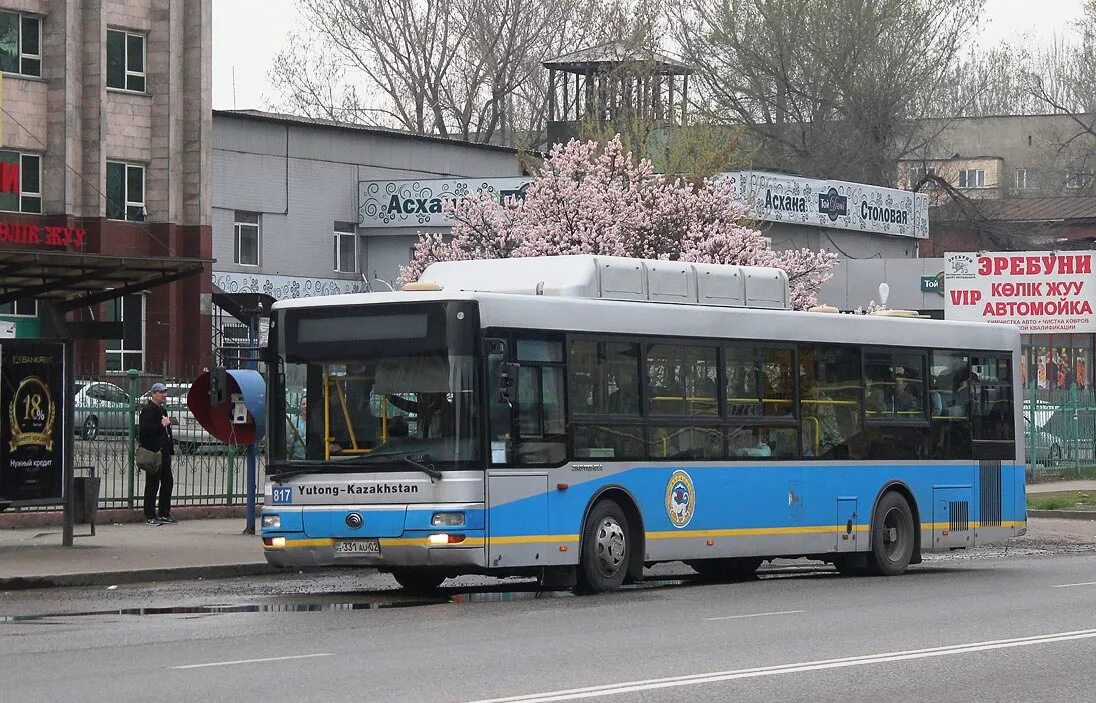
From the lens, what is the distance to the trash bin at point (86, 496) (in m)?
22.5

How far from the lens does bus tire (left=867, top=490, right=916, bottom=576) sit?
20484mm

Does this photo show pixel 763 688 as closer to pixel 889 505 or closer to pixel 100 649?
pixel 100 649

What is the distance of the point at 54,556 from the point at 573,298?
6620 mm

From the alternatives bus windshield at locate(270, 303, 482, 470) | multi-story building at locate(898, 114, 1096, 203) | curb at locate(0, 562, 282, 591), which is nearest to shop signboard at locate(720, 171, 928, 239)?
curb at locate(0, 562, 282, 591)

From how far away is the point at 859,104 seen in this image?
6303cm

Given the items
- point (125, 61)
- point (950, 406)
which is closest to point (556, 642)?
point (950, 406)

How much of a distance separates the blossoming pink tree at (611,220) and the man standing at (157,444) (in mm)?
14793

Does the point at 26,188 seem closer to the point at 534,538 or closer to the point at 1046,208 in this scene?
the point at 534,538

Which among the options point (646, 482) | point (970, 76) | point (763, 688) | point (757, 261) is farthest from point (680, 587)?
point (970, 76)

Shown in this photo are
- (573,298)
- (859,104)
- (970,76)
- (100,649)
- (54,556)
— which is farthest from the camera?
(970,76)

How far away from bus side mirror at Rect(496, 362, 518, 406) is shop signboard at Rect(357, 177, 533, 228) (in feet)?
119

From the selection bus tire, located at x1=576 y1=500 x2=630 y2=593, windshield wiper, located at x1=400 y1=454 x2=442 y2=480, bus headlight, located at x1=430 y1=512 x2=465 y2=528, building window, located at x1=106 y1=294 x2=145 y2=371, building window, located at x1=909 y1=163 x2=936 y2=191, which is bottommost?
bus tire, located at x1=576 y1=500 x2=630 y2=593

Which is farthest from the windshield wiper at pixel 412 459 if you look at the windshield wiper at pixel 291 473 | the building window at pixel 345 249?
the building window at pixel 345 249

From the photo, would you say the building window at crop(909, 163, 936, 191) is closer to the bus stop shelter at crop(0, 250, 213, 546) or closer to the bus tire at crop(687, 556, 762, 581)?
the bus tire at crop(687, 556, 762, 581)
